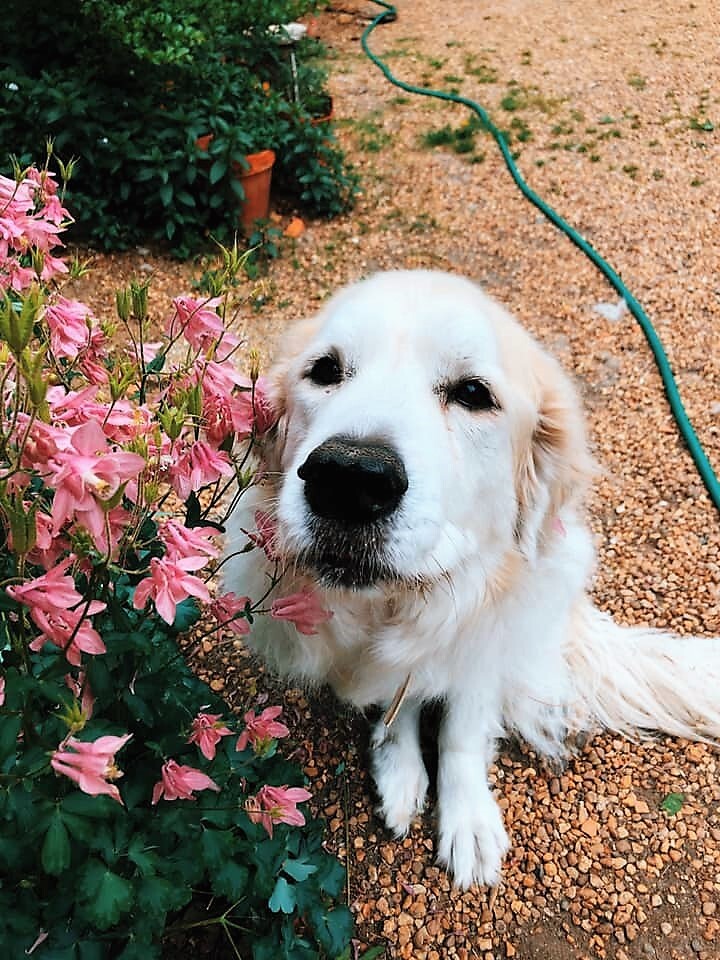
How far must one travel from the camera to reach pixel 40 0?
4.25m

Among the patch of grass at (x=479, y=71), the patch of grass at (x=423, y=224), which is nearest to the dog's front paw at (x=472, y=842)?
the patch of grass at (x=423, y=224)

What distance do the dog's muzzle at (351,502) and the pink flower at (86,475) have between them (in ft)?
1.99

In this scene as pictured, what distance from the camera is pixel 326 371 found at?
1.88 m

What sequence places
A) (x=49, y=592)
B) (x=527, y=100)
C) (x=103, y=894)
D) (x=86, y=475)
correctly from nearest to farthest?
(x=86, y=475), (x=49, y=592), (x=103, y=894), (x=527, y=100)

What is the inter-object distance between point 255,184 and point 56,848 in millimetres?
4325

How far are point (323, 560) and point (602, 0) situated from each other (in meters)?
9.03

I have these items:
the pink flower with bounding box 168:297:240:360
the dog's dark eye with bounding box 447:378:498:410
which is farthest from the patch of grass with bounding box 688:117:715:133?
the pink flower with bounding box 168:297:240:360

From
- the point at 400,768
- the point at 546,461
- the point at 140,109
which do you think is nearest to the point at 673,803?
the point at 400,768

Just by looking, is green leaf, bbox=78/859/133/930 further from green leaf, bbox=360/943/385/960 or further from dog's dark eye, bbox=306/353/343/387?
dog's dark eye, bbox=306/353/343/387

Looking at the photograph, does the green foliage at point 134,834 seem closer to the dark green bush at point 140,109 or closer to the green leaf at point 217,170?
the green leaf at point 217,170

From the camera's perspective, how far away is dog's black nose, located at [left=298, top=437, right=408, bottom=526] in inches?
55.8

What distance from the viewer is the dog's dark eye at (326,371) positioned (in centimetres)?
186

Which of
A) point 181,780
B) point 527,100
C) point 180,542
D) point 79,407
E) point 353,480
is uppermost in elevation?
point 79,407

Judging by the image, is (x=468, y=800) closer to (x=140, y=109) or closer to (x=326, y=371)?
(x=326, y=371)
